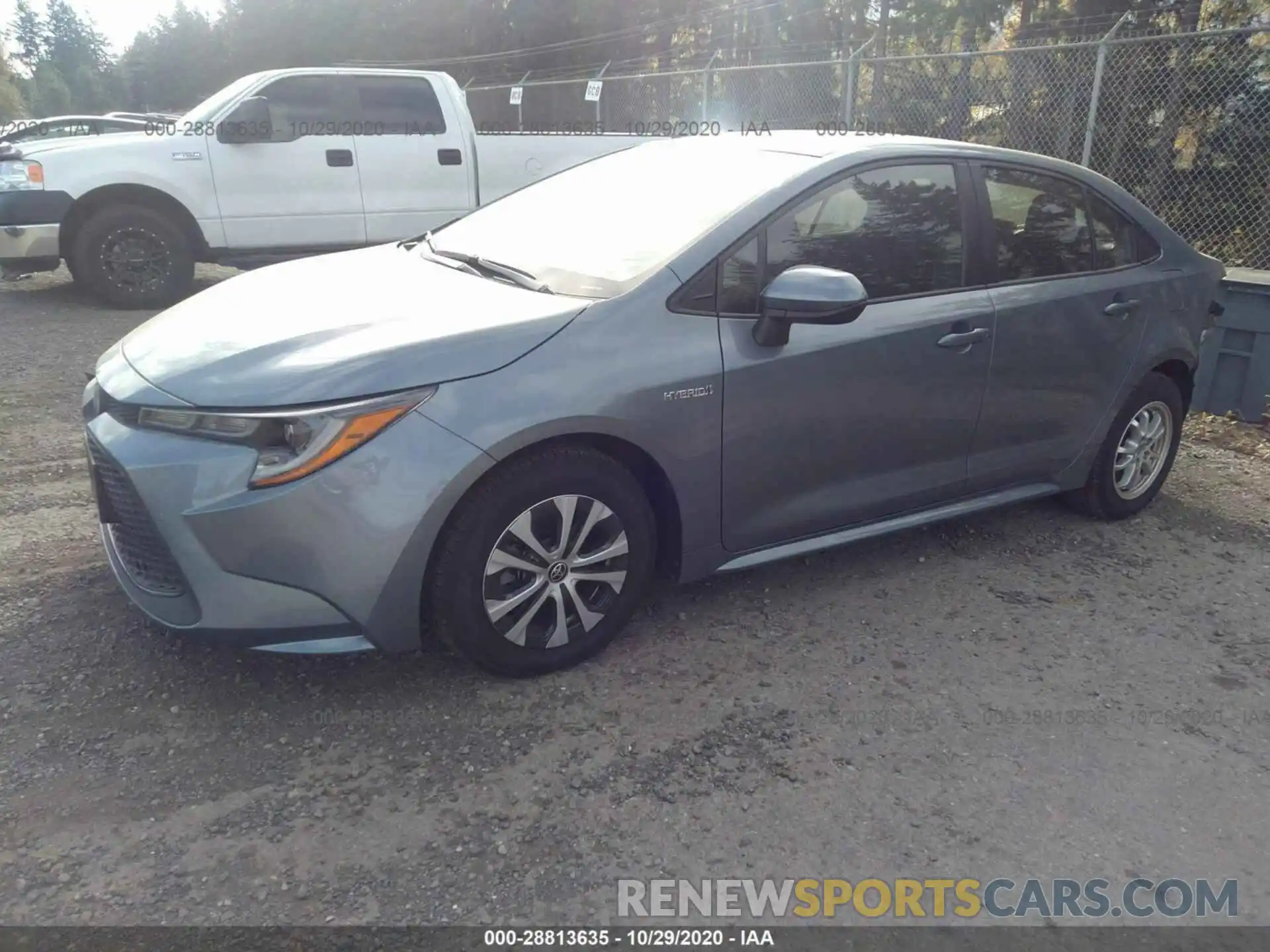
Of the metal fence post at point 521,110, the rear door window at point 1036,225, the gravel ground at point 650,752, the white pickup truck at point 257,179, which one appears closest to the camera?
the gravel ground at point 650,752

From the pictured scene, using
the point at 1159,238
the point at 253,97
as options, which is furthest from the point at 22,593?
the point at 253,97

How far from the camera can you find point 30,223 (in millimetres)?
7996

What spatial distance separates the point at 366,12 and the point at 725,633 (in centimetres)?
3892

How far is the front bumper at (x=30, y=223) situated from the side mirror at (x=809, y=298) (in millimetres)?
6928

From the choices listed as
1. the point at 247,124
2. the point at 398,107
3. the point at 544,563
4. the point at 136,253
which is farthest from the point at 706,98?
the point at 544,563

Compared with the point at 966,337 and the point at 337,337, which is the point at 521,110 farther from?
the point at 337,337

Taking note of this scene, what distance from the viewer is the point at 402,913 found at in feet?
7.64

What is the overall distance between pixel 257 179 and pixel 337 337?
21.1 ft

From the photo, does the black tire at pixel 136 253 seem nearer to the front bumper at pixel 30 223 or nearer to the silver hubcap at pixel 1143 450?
the front bumper at pixel 30 223

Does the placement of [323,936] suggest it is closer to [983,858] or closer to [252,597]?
[252,597]

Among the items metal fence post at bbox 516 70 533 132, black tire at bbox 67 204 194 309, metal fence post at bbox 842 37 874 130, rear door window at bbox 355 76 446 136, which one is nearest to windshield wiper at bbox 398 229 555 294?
black tire at bbox 67 204 194 309

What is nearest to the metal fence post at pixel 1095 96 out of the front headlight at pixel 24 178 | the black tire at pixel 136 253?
the black tire at pixel 136 253

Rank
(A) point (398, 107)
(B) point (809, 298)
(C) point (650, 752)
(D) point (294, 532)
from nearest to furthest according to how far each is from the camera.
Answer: (D) point (294, 532), (C) point (650, 752), (B) point (809, 298), (A) point (398, 107)

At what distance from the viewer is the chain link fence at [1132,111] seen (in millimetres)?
9391
